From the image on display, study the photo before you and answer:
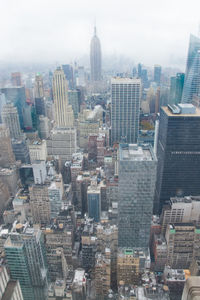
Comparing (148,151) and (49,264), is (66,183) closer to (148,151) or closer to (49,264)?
(49,264)

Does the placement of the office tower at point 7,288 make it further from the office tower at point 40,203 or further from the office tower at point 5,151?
the office tower at point 5,151

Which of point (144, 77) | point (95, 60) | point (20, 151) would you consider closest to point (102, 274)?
point (20, 151)

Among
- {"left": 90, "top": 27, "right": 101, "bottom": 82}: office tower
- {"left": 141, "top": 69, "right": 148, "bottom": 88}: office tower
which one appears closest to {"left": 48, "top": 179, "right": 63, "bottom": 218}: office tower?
{"left": 141, "top": 69, "right": 148, "bottom": 88}: office tower

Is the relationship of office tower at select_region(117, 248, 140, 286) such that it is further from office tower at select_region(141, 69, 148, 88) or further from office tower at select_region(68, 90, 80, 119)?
office tower at select_region(141, 69, 148, 88)

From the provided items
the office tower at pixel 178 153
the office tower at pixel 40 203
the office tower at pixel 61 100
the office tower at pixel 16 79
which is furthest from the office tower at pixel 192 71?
the office tower at pixel 16 79

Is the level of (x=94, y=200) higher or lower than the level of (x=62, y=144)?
lower

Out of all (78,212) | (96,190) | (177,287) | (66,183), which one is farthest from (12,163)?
(177,287)

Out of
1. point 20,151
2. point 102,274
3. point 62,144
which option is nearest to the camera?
point 102,274

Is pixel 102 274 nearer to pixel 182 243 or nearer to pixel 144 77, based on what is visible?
pixel 182 243
